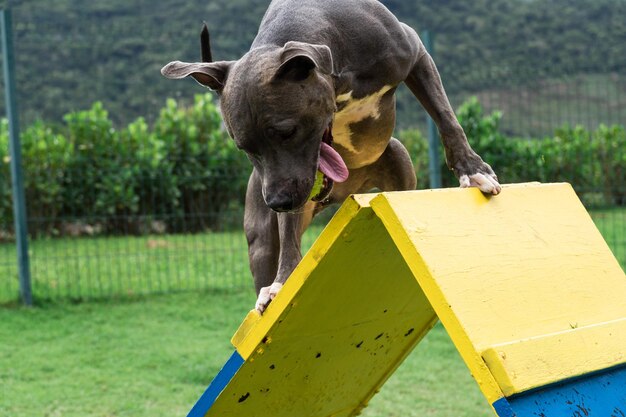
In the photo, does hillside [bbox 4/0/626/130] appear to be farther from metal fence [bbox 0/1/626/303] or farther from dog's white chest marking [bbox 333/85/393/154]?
dog's white chest marking [bbox 333/85/393/154]

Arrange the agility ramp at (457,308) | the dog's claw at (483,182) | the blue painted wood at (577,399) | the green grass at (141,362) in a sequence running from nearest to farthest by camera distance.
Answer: the blue painted wood at (577,399) < the agility ramp at (457,308) < the dog's claw at (483,182) < the green grass at (141,362)

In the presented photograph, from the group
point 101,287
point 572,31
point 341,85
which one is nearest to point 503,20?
point 572,31

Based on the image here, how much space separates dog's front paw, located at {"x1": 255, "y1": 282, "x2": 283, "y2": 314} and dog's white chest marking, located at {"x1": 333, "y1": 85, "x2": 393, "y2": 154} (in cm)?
52

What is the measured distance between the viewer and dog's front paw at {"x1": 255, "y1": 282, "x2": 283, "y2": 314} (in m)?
2.41

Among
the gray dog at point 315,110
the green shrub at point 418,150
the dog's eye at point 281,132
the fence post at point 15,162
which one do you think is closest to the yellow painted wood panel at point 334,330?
the gray dog at point 315,110

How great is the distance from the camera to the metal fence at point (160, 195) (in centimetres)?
609

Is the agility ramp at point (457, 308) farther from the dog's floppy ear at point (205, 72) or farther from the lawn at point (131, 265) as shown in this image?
the lawn at point (131, 265)

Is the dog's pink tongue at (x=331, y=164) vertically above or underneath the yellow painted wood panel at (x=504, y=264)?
above

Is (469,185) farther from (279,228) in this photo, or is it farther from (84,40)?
(84,40)

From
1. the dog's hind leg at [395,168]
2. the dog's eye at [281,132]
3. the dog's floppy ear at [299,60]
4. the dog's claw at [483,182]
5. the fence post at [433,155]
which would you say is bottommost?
the fence post at [433,155]

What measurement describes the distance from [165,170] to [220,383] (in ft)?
13.4

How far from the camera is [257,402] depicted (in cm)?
260

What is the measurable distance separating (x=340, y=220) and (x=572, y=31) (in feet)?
38.5

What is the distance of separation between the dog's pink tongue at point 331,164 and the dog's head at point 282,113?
53 millimetres
